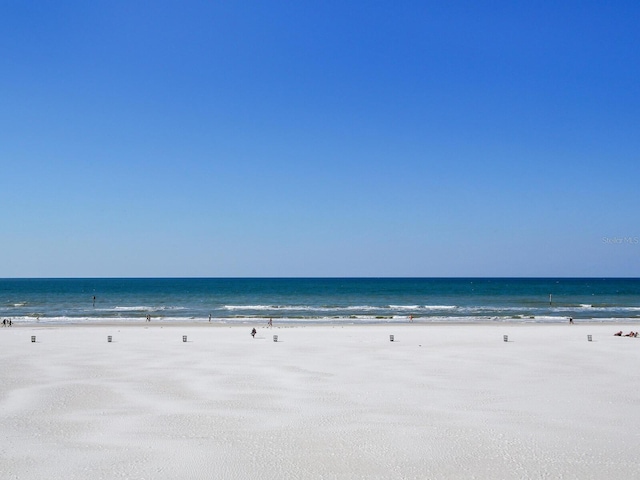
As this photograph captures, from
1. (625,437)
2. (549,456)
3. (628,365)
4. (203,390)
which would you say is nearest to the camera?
(549,456)

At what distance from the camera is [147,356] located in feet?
88.1

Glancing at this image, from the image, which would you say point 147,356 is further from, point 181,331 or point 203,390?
point 181,331

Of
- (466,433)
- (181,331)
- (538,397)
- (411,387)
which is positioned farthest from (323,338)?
(466,433)

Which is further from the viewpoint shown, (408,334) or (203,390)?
(408,334)

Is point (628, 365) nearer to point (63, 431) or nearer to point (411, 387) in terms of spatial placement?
point (411, 387)

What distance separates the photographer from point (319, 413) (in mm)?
15586

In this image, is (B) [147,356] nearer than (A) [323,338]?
Yes

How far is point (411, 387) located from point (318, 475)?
8958 mm

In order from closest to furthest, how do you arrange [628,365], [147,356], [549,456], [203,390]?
[549,456] < [203,390] < [628,365] < [147,356]

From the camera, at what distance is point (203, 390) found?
1878cm

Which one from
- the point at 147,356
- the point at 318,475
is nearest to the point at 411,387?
the point at 318,475

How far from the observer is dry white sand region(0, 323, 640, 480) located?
11.5 meters

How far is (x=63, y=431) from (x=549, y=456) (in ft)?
41.0

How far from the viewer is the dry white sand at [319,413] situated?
11.5 metres
